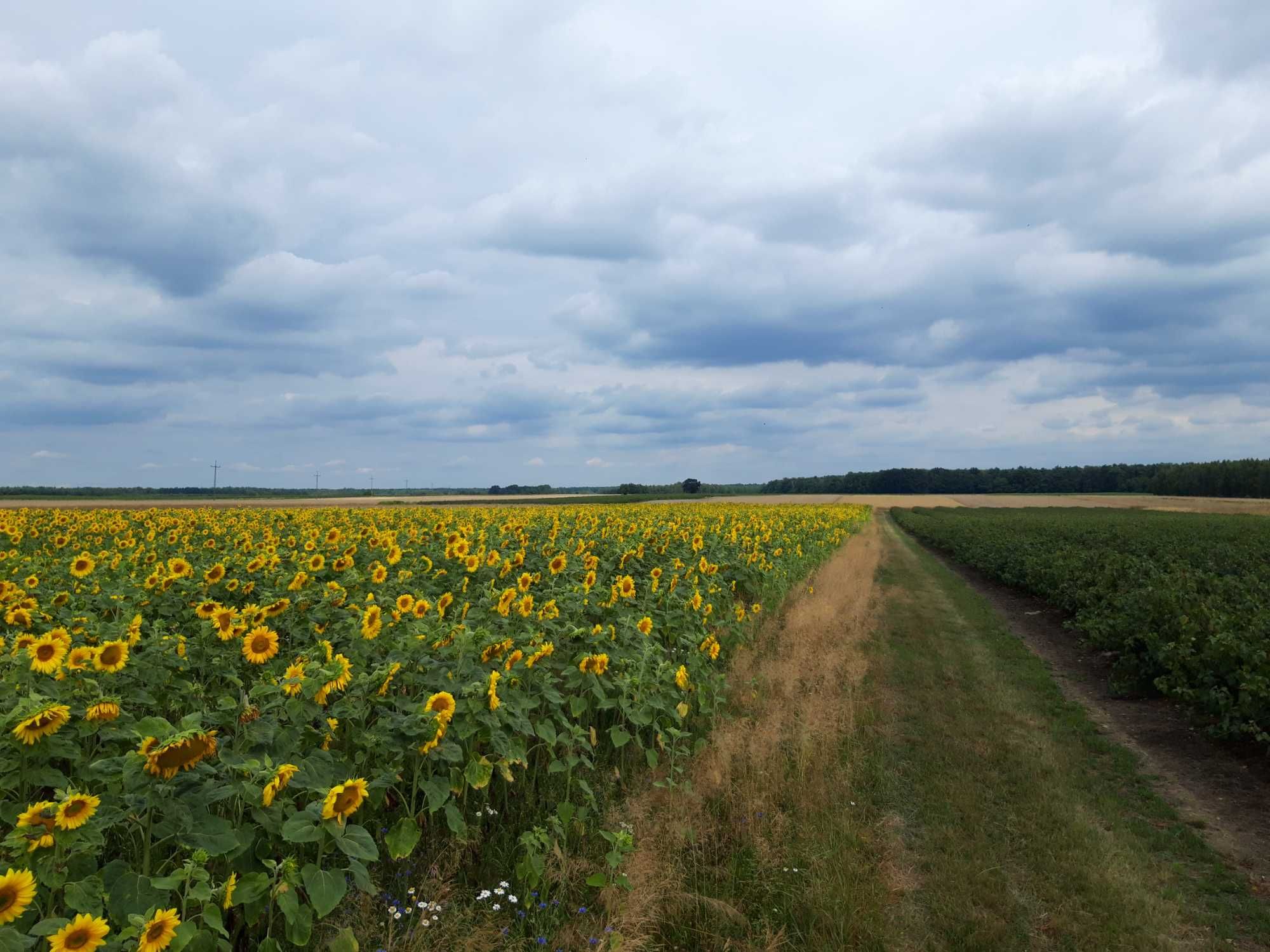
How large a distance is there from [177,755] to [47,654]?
1.48 metres

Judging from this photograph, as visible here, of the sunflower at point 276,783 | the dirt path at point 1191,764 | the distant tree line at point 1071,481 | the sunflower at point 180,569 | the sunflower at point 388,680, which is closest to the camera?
the sunflower at point 276,783

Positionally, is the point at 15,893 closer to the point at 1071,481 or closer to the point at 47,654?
the point at 47,654

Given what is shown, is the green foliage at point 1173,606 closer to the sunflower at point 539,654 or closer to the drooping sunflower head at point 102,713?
the sunflower at point 539,654

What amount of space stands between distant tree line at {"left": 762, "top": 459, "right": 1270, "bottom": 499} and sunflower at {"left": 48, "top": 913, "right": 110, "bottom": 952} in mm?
127888

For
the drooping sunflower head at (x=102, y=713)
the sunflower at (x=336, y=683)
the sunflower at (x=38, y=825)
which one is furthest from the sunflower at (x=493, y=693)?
the sunflower at (x=38, y=825)

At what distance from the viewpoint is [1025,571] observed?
69.6ft

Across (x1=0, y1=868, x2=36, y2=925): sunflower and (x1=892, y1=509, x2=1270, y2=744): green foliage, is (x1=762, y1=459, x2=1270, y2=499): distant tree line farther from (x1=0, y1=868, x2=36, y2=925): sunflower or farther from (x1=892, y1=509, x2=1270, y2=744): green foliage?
(x1=0, y1=868, x2=36, y2=925): sunflower

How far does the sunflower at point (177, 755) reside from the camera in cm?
293

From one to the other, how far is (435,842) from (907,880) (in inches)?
132

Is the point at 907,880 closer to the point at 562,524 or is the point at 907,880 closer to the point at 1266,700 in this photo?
the point at 1266,700

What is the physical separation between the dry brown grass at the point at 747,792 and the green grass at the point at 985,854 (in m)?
0.08

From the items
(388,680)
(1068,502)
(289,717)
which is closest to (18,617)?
(289,717)

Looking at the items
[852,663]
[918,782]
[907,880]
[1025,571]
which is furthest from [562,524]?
[1025,571]

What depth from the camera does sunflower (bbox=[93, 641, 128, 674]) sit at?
3.78 metres
